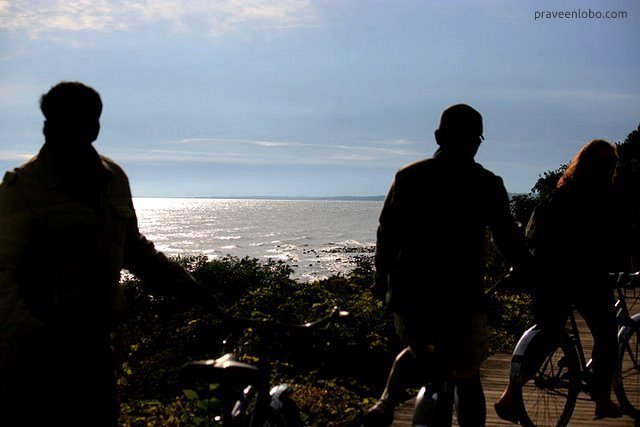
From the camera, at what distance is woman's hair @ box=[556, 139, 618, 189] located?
5.07 meters

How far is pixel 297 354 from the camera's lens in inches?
413

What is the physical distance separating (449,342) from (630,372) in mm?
3577

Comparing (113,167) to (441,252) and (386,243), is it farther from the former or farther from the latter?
(441,252)

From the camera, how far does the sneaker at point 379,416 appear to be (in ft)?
13.2

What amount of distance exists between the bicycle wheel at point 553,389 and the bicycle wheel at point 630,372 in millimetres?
553

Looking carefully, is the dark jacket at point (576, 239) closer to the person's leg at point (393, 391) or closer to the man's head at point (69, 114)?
the person's leg at point (393, 391)

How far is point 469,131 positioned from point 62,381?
2.37 metres

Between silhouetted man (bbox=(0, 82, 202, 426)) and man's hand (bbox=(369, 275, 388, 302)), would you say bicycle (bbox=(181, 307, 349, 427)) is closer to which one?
silhouetted man (bbox=(0, 82, 202, 426))

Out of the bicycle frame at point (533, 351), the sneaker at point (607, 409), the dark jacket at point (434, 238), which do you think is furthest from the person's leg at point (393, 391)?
the sneaker at point (607, 409)

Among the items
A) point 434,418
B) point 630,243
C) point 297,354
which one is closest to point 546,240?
point 630,243

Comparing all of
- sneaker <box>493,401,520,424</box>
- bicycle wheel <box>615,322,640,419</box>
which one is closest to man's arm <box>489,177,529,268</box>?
sneaker <box>493,401,520,424</box>

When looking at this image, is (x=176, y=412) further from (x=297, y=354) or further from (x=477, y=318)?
(x=477, y=318)

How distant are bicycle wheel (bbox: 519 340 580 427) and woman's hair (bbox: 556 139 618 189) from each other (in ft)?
3.82

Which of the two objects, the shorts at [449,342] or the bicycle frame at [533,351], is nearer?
the shorts at [449,342]
